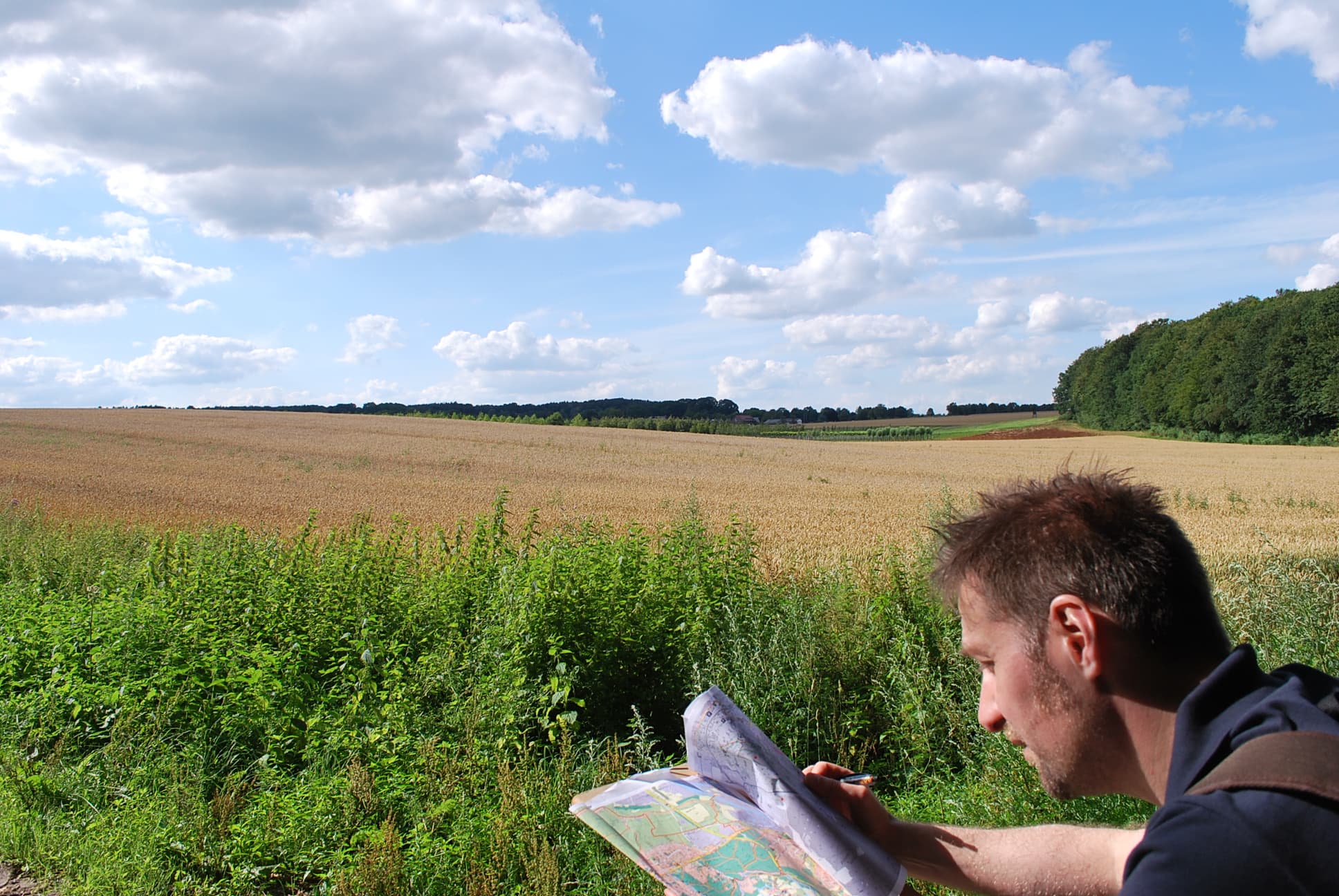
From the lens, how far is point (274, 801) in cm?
483

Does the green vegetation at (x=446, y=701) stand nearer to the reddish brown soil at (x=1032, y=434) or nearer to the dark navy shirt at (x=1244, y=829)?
the dark navy shirt at (x=1244, y=829)

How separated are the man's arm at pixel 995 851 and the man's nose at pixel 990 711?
38cm

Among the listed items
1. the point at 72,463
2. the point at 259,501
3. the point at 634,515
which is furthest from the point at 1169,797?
the point at 72,463

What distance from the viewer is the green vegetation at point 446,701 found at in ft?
14.4

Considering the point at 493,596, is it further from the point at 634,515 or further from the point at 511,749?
the point at 634,515

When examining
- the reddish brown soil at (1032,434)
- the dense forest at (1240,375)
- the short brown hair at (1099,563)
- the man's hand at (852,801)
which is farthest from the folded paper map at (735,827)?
the reddish brown soil at (1032,434)

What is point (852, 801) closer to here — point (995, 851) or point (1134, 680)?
point (995, 851)

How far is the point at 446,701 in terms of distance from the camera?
589 centimetres

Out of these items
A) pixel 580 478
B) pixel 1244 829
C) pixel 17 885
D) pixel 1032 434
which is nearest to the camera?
pixel 1244 829

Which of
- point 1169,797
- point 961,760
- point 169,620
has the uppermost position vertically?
point 1169,797

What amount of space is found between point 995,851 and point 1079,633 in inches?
33.3

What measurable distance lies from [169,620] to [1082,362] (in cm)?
10791

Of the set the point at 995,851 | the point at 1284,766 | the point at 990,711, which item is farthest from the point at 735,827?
the point at 1284,766

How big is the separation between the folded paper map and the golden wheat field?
2.65 metres
